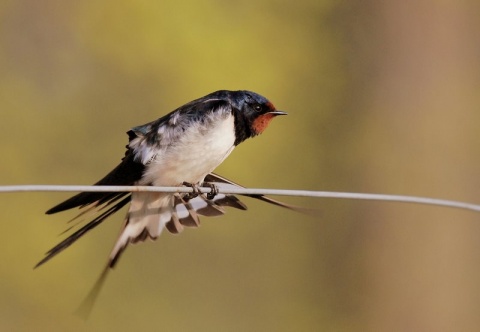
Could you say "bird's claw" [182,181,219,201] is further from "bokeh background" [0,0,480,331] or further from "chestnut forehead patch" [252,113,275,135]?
"bokeh background" [0,0,480,331]

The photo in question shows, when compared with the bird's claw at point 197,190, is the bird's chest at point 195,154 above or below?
above

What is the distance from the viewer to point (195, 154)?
2865 millimetres

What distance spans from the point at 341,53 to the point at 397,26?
507mm

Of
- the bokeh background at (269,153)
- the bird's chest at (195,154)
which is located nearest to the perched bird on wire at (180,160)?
the bird's chest at (195,154)

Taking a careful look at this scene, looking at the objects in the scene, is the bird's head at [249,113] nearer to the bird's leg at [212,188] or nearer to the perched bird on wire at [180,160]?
the perched bird on wire at [180,160]

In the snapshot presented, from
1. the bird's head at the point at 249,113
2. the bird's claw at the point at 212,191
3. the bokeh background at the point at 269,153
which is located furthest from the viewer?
the bokeh background at the point at 269,153

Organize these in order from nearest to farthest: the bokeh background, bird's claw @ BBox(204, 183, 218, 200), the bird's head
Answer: bird's claw @ BBox(204, 183, 218, 200) → the bird's head → the bokeh background

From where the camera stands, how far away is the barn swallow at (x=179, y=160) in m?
2.86

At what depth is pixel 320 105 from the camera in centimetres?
784

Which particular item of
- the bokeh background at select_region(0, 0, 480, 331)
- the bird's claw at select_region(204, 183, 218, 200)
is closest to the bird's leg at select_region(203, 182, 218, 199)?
the bird's claw at select_region(204, 183, 218, 200)

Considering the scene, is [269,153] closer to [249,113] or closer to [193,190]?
[249,113]

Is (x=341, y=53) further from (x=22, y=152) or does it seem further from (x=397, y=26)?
(x=22, y=152)

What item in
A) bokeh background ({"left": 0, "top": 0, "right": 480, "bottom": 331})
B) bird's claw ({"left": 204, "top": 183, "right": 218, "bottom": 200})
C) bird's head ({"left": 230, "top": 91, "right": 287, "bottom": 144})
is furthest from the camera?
bokeh background ({"left": 0, "top": 0, "right": 480, "bottom": 331})

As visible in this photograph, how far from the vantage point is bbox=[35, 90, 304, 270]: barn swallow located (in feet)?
9.37
